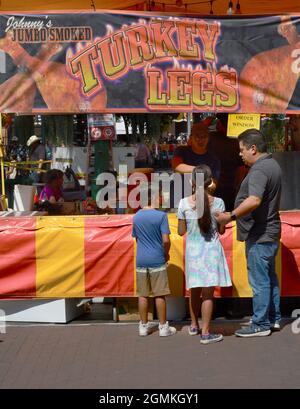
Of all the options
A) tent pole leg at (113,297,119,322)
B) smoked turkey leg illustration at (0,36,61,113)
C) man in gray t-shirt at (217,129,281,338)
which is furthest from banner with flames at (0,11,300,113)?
tent pole leg at (113,297,119,322)

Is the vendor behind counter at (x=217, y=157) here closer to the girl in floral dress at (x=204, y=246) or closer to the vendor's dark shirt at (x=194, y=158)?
the vendor's dark shirt at (x=194, y=158)

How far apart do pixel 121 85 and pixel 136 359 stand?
2626 millimetres

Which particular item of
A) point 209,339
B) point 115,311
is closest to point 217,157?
point 115,311

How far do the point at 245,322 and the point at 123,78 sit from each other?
2.77m

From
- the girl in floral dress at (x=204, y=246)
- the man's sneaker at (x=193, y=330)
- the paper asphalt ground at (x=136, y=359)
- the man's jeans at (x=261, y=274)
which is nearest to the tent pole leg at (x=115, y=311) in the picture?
the paper asphalt ground at (x=136, y=359)

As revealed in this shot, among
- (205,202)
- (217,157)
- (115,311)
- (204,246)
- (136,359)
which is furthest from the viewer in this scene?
(217,157)

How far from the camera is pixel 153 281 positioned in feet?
21.9

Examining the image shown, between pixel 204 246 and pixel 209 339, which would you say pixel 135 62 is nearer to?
pixel 204 246

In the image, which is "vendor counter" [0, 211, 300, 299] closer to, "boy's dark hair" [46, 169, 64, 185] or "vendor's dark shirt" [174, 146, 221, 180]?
"vendor's dark shirt" [174, 146, 221, 180]

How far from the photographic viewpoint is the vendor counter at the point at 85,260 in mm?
7113

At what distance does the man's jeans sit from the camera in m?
6.55

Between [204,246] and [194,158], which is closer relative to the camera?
[204,246]

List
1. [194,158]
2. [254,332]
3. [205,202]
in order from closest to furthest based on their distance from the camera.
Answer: [205,202]
[254,332]
[194,158]
